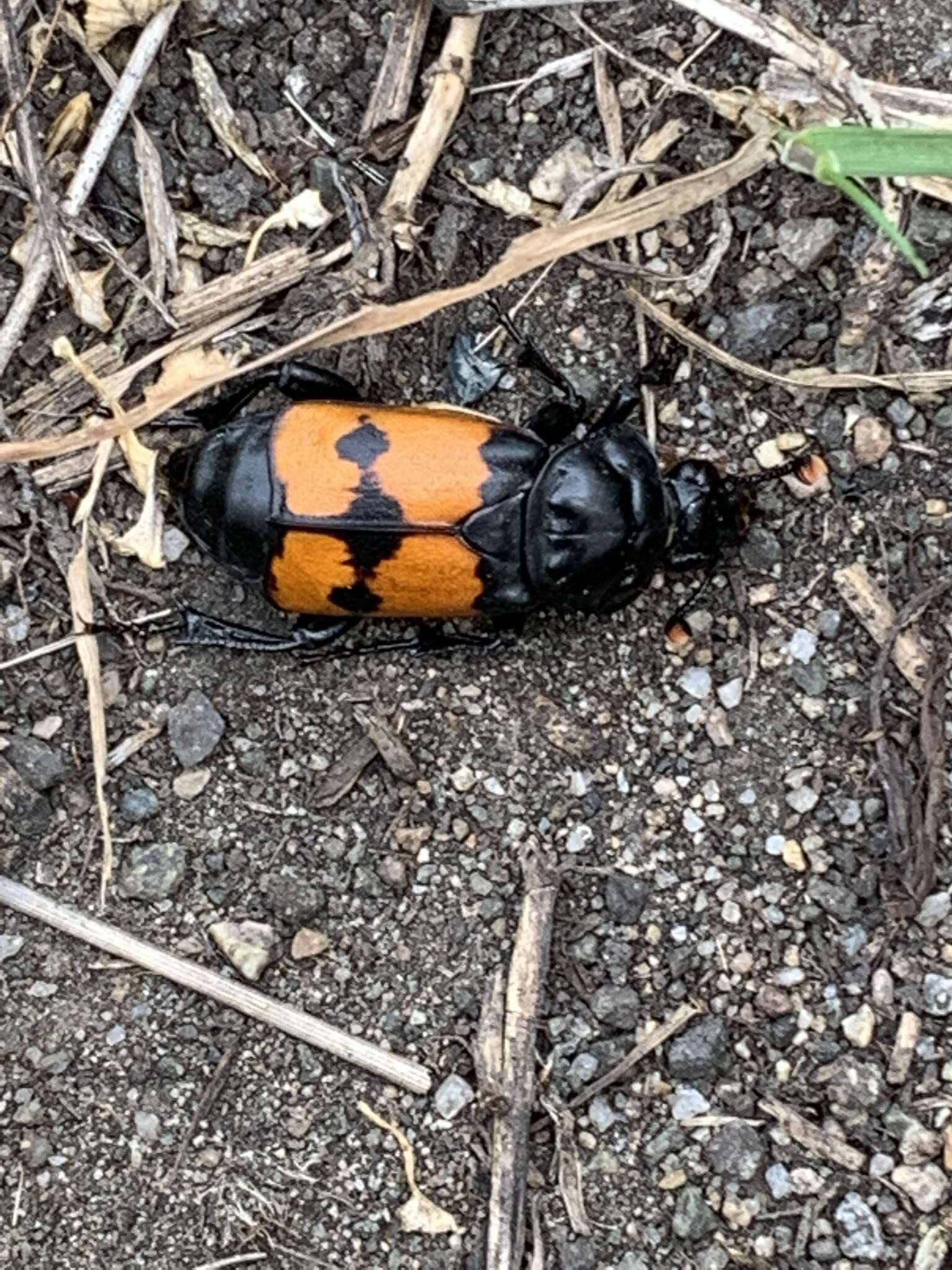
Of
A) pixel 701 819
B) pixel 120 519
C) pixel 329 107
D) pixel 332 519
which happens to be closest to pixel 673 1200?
pixel 701 819

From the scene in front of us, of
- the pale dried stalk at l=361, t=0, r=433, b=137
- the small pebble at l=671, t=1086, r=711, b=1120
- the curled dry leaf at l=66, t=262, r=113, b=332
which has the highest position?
the pale dried stalk at l=361, t=0, r=433, b=137

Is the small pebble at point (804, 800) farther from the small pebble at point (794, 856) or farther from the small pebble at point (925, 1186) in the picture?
the small pebble at point (925, 1186)

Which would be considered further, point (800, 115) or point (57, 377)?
point (57, 377)

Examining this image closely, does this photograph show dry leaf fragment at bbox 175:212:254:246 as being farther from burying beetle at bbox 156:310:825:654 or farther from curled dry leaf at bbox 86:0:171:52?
curled dry leaf at bbox 86:0:171:52

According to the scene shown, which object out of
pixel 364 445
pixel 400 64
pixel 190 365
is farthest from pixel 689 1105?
pixel 400 64

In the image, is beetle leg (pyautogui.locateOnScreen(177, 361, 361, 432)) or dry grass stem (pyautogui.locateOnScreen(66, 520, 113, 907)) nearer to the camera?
beetle leg (pyautogui.locateOnScreen(177, 361, 361, 432))

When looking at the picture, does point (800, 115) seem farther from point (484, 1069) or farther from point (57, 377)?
point (484, 1069)

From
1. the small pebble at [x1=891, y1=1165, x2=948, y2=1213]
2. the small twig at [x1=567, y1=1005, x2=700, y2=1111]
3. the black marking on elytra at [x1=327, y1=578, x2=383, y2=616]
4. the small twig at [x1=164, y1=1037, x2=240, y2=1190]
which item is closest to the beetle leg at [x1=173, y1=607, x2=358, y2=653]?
the black marking on elytra at [x1=327, y1=578, x2=383, y2=616]
